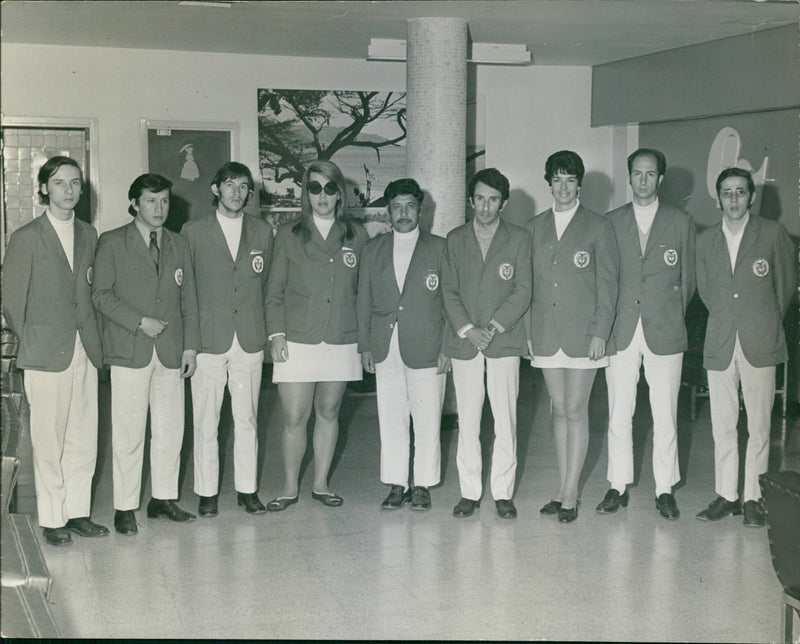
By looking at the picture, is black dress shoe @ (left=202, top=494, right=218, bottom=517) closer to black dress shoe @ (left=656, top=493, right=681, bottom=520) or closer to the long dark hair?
the long dark hair

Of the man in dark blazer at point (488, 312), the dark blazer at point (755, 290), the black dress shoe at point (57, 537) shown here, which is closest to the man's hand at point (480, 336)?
the man in dark blazer at point (488, 312)

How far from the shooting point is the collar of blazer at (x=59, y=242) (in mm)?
4379

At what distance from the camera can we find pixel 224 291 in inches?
193

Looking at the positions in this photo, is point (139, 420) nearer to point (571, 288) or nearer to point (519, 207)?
point (571, 288)

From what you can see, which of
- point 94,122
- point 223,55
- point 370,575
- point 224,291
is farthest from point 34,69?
point 370,575

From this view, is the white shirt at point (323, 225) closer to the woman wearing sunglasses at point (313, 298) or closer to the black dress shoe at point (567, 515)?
the woman wearing sunglasses at point (313, 298)

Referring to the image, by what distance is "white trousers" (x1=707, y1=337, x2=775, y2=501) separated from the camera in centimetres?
491

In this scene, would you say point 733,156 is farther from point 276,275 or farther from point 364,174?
point 276,275

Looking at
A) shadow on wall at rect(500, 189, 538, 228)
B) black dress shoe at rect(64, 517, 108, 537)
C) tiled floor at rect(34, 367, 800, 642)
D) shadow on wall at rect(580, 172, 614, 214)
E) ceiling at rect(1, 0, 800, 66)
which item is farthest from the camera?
shadow on wall at rect(580, 172, 614, 214)

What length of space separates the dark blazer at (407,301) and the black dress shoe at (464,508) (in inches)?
29.9

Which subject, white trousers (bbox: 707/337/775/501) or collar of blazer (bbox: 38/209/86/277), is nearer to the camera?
collar of blazer (bbox: 38/209/86/277)

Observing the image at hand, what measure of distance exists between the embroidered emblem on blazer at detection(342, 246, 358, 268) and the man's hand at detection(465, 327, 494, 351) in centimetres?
71

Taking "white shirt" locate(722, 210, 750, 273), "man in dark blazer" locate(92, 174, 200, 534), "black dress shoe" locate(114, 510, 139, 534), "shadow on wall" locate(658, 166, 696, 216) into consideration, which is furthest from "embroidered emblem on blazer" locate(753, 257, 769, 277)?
"shadow on wall" locate(658, 166, 696, 216)

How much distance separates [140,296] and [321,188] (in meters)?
1.05
